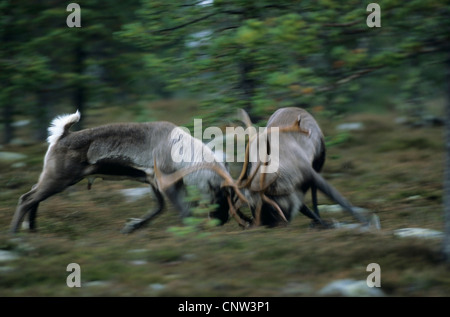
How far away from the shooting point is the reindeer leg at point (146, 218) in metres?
7.43

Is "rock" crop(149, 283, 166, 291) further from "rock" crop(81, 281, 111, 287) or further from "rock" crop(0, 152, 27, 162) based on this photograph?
"rock" crop(0, 152, 27, 162)

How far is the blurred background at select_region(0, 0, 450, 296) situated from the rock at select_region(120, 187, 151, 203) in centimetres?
14

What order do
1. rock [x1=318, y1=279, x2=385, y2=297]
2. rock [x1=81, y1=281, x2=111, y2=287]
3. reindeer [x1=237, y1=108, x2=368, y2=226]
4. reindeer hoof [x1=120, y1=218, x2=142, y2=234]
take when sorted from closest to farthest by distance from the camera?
rock [x1=318, y1=279, x2=385, y2=297] → rock [x1=81, y1=281, x2=111, y2=287] → reindeer [x1=237, y1=108, x2=368, y2=226] → reindeer hoof [x1=120, y1=218, x2=142, y2=234]

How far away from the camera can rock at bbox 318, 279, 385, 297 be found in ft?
15.7

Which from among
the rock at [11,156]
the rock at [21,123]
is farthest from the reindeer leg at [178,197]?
the rock at [21,123]

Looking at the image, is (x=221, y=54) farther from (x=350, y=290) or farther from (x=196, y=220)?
(x=350, y=290)

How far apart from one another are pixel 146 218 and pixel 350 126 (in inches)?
310

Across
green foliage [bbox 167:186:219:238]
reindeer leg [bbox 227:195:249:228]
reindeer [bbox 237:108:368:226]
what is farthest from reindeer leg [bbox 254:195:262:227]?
green foliage [bbox 167:186:219:238]

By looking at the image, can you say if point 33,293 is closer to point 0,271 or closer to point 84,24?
point 0,271

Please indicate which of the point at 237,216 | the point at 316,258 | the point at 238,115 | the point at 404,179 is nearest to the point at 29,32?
the point at 238,115

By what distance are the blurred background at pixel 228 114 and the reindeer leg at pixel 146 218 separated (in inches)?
5.5

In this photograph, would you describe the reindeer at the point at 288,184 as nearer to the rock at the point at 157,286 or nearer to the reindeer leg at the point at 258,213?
the reindeer leg at the point at 258,213

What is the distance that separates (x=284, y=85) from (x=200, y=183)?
6.54 feet

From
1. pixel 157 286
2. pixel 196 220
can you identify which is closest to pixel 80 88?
pixel 196 220
